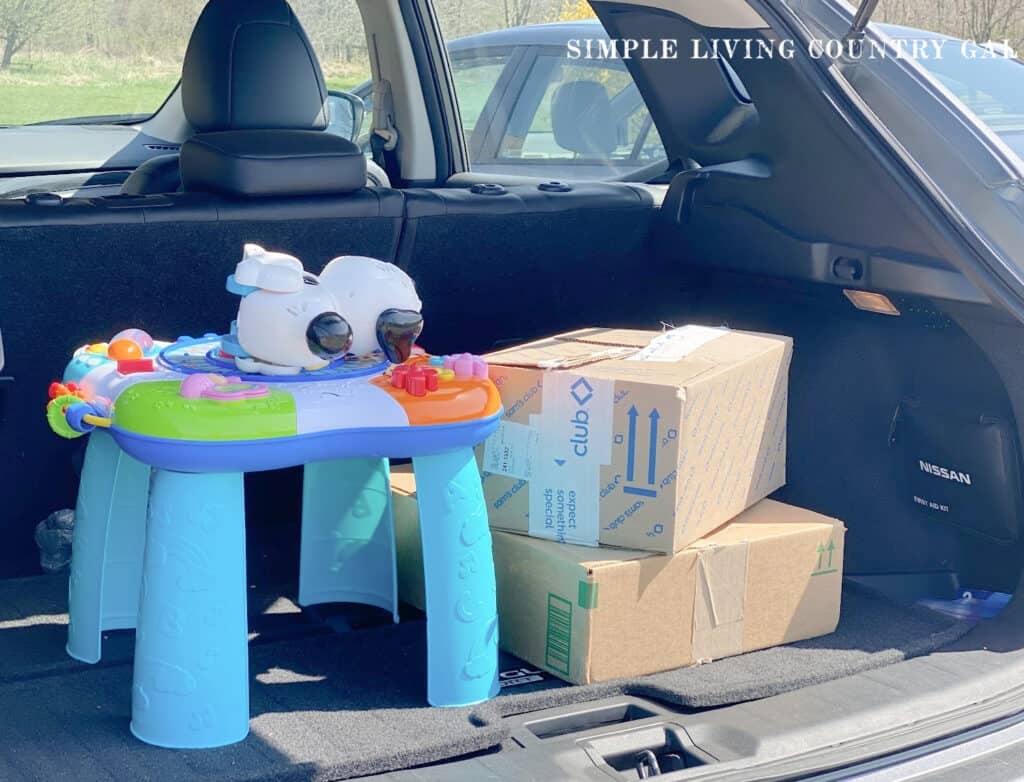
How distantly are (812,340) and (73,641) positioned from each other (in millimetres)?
1371

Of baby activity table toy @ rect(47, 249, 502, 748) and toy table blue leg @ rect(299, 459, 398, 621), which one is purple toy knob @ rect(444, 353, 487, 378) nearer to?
baby activity table toy @ rect(47, 249, 502, 748)

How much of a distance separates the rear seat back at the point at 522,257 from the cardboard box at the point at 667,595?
0.48 meters

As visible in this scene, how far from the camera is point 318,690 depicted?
193 centimetres

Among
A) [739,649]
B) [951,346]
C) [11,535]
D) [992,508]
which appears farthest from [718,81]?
[11,535]

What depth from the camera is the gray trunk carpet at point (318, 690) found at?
169 cm

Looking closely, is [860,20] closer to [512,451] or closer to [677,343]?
[677,343]

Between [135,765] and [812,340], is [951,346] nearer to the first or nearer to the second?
[812,340]

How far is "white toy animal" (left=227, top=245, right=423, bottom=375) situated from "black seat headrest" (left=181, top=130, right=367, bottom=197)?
444 mm

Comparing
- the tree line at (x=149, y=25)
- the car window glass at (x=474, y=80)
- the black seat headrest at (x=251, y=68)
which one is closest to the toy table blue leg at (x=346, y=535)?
the black seat headrest at (x=251, y=68)

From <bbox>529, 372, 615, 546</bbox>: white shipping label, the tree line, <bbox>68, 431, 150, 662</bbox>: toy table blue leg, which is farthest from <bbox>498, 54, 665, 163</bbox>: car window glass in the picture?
<bbox>68, 431, 150, 662</bbox>: toy table blue leg

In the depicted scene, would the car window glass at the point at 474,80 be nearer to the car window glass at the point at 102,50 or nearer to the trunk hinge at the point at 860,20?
the car window glass at the point at 102,50

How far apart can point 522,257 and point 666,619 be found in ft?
2.80

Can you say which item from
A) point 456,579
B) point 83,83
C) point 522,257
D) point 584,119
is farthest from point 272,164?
point 83,83

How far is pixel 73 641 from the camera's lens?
6.66ft
